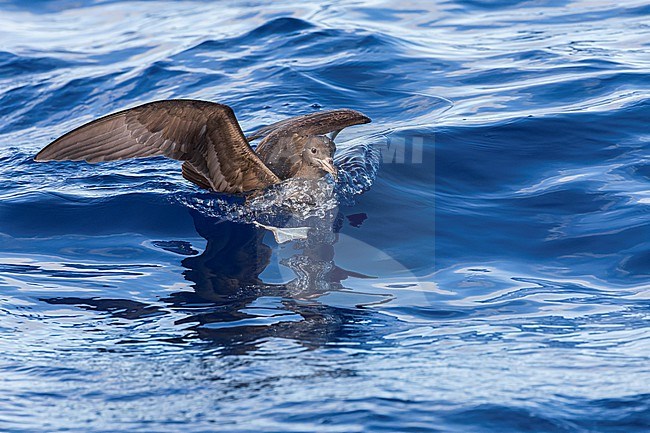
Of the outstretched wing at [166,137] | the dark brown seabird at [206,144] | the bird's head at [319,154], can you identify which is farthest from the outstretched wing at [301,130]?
the outstretched wing at [166,137]

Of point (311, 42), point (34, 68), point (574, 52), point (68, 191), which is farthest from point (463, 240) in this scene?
point (34, 68)

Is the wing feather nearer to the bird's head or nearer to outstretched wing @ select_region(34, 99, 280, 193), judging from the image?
the bird's head

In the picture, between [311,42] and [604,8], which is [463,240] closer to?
[311,42]

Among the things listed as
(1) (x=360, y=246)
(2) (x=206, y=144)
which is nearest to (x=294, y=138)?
(2) (x=206, y=144)

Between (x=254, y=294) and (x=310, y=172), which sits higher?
(x=310, y=172)

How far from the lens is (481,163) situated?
9.26 metres

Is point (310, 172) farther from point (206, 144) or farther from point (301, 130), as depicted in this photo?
point (206, 144)

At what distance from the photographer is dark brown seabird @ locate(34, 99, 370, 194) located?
7.94 metres

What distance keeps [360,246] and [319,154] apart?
131 centimetres

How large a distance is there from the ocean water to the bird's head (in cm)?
21

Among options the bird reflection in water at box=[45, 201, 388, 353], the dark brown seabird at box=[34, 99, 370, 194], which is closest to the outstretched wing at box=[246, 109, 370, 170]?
the dark brown seabird at box=[34, 99, 370, 194]

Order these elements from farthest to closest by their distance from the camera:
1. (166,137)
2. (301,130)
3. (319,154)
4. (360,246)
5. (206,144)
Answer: (301,130), (319,154), (206,144), (166,137), (360,246)

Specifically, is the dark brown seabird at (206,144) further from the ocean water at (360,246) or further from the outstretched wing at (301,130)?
the ocean water at (360,246)

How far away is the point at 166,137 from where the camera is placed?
26.7 feet
